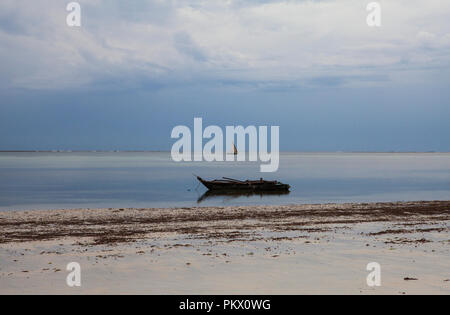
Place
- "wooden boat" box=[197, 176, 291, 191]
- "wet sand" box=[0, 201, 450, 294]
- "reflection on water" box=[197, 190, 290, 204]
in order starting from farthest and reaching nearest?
"wooden boat" box=[197, 176, 291, 191], "reflection on water" box=[197, 190, 290, 204], "wet sand" box=[0, 201, 450, 294]

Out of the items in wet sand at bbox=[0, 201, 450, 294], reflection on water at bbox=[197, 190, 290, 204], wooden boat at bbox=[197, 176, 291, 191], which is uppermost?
wooden boat at bbox=[197, 176, 291, 191]

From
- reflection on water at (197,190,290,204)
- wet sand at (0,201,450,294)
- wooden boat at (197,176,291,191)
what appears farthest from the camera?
wooden boat at (197,176,291,191)

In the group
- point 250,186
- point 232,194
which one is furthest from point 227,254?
point 250,186

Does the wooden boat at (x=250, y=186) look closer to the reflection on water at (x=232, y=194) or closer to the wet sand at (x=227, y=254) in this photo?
the reflection on water at (x=232, y=194)

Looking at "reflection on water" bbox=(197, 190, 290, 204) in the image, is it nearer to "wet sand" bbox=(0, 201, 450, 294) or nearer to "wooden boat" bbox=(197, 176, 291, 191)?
"wooden boat" bbox=(197, 176, 291, 191)

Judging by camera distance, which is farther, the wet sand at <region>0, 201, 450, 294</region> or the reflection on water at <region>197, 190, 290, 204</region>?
the reflection on water at <region>197, 190, 290, 204</region>

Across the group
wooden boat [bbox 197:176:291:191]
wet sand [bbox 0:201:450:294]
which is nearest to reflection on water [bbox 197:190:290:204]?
wooden boat [bbox 197:176:291:191]

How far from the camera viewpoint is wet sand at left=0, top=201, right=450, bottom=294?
1108 centimetres

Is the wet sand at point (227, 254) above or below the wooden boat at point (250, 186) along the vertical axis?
below

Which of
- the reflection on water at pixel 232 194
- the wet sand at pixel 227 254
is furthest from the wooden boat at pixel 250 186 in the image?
the wet sand at pixel 227 254

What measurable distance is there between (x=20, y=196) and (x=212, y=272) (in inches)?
1646

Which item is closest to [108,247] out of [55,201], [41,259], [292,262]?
[41,259]

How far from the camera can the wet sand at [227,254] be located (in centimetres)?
1108
